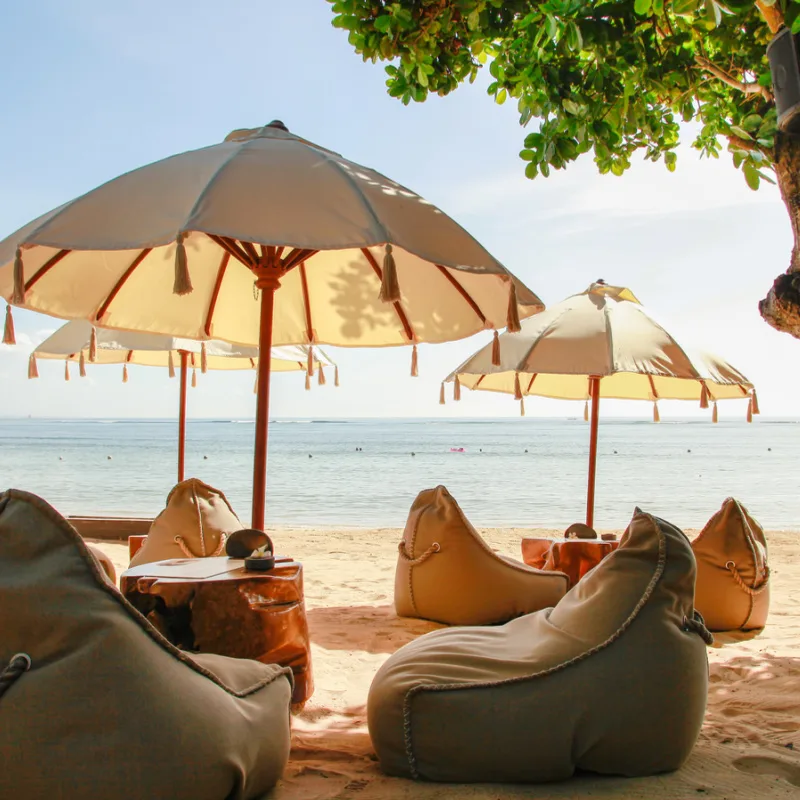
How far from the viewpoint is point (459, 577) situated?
4.63 meters

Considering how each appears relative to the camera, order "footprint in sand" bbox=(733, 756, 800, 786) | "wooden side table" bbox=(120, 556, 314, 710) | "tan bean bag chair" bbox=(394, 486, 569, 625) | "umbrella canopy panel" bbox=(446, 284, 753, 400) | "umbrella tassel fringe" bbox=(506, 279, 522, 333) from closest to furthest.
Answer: "footprint in sand" bbox=(733, 756, 800, 786) → "wooden side table" bbox=(120, 556, 314, 710) → "umbrella tassel fringe" bbox=(506, 279, 522, 333) → "tan bean bag chair" bbox=(394, 486, 569, 625) → "umbrella canopy panel" bbox=(446, 284, 753, 400)

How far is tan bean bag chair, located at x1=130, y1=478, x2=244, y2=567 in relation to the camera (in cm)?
436

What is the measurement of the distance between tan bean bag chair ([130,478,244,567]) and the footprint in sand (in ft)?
9.73

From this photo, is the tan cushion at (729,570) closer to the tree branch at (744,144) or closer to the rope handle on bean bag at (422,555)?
the rope handle on bean bag at (422,555)

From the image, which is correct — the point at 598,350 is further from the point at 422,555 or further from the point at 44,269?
the point at 44,269

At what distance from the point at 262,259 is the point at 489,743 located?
2.74 m

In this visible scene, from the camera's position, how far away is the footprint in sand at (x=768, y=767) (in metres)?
2.40

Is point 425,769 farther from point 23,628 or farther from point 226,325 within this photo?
point 226,325

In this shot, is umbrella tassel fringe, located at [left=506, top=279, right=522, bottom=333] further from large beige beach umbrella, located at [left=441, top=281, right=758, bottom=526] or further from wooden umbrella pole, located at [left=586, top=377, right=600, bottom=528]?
wooden umbrella pole, located at [left=586, top=377, right=600, bottom=528]

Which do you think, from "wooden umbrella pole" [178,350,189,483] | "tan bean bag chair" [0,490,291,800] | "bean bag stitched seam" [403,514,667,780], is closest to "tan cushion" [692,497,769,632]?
"bean bag stitched seam" [403,514,667,780]

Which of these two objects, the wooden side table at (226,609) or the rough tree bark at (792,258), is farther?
the rough tree bark at (792,258)

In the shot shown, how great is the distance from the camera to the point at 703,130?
5254 mm

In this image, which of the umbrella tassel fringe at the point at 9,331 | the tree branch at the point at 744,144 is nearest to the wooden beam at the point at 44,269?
the umbrella tassel fringe at the point at 9,331

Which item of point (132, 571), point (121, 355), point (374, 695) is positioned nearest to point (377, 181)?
point (132, 571)
